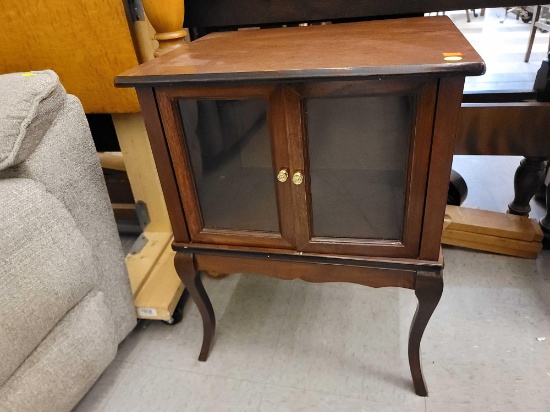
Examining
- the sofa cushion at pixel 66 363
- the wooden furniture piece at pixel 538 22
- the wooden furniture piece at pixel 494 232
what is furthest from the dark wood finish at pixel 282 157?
the wooden furniture piece at pixel 538 22

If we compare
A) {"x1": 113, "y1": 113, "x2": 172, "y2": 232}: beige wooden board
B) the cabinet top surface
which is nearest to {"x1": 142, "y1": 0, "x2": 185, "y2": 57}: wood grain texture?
the cabinet top surface

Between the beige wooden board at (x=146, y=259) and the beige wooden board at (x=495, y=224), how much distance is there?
2.97ft

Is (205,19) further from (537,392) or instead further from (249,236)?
(537,392)

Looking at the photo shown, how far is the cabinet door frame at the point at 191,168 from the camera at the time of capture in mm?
666

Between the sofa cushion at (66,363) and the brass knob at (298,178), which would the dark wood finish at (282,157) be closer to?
the brass knob at (298,178)

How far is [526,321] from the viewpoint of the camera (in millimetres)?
1080

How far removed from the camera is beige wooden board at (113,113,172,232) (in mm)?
1180

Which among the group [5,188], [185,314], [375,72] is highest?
[375,72]

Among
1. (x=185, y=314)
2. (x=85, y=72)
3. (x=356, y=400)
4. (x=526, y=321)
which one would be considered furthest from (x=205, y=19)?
(x=526, y=321)

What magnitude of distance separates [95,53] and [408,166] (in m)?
0.79

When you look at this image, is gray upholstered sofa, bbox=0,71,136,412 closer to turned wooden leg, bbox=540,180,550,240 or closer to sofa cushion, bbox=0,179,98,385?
sofa cushion, bbox=0,179,98,385

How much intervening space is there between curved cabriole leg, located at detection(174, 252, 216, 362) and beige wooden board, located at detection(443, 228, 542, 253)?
0.78 metres

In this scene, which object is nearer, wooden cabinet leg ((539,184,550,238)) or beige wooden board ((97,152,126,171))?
wooden cabinet leg ((539,184,550,238))

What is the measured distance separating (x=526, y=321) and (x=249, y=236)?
2.57 ft
